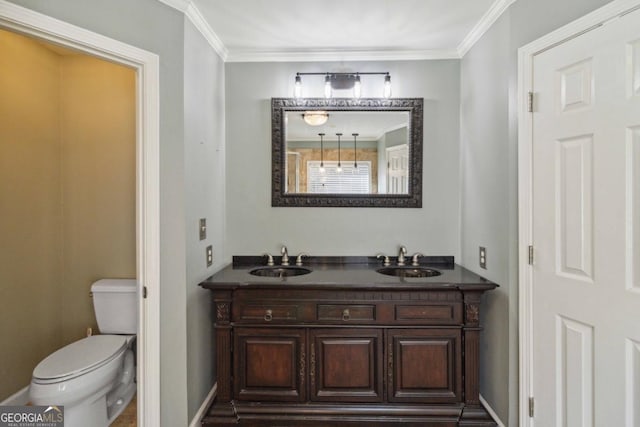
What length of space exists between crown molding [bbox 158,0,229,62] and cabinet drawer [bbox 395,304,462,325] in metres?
2.12

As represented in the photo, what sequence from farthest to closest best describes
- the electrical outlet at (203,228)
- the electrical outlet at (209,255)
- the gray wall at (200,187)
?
the electrical outlet at (209,255)
the electrical outlet at (203,228)
the gray wall at (200,187)

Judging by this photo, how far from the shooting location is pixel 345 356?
1.98 m

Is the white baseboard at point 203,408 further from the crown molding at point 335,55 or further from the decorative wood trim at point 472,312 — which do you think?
Result: the crown molding at point 335,55

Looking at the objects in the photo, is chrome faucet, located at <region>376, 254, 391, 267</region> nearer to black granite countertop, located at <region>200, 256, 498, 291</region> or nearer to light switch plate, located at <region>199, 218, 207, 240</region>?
black granite countertop, located at <region>200, 256, 498, 291</region>

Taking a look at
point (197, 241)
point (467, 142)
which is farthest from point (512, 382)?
point (197, 241)

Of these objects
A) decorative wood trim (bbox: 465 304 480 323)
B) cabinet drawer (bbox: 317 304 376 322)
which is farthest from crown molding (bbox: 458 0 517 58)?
cabinet drawer (bbox: 317 304 376 322)

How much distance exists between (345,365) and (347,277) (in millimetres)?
522

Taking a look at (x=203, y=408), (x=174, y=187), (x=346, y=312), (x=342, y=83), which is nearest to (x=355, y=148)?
(x=342, y=83)

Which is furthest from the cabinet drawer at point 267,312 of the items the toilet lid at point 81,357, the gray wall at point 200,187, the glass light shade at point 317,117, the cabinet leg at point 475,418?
the glass light shade at point 317,117

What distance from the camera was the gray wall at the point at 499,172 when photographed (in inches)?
68.7

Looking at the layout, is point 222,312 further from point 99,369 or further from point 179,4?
point 179,4

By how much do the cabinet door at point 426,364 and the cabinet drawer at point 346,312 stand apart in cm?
16

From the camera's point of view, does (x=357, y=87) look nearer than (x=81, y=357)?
No

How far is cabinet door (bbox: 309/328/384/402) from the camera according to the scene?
1.97 metres
